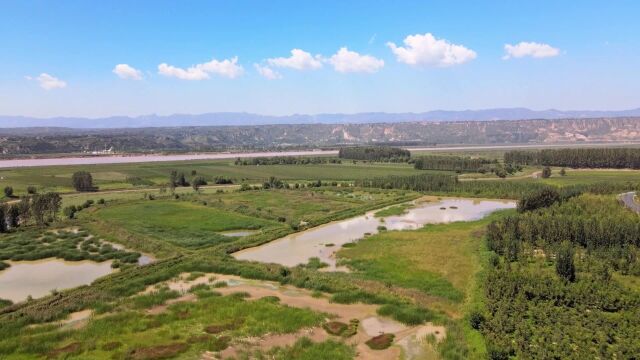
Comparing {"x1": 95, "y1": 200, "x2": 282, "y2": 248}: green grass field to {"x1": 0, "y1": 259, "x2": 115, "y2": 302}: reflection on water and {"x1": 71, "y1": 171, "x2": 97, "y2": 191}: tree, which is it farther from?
{"x1": 71, "y1": 171, "x2": 97, "y2": 191}: tree

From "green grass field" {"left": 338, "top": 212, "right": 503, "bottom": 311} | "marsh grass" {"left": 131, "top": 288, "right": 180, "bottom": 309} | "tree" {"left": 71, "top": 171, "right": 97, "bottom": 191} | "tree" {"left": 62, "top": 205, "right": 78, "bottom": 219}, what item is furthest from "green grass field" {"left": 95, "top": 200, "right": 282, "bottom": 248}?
"tree" {"left": 71, "top": 171, "right": 97, "bottom": 191}

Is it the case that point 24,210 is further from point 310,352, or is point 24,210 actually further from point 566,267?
point 566,267

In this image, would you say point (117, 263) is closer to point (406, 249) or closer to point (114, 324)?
point (114, 324)

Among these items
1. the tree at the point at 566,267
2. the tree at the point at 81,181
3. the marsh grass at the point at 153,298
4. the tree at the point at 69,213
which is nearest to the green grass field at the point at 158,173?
the tree at the point at 81,181

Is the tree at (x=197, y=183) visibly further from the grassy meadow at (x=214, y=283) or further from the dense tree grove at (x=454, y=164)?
the dense tree grove at (x=454, y=164)

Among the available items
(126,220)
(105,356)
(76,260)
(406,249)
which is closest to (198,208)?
(126,220)
